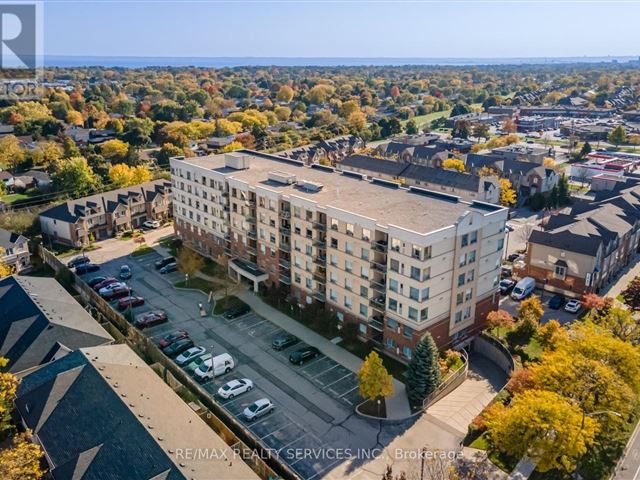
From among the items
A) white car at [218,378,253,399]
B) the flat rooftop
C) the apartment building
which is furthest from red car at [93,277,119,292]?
white car at [218,378,253,399]

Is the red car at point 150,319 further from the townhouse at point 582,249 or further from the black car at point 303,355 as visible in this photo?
the townhouse at point 582,249

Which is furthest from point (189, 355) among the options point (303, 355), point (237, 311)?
point (303, 355)

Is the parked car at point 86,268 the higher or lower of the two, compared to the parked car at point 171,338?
higher

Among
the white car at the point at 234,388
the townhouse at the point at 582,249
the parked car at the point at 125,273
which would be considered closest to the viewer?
the white car at the point at 234,388

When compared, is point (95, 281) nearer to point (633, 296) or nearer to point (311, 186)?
point (311, 186)

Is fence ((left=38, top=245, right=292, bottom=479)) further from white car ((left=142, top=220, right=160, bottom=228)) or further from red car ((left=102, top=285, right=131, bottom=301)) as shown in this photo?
white car ((left=142, top=220, right=160, bottom=228))

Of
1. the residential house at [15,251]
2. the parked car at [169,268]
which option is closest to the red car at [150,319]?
the parked car at [169,268]
